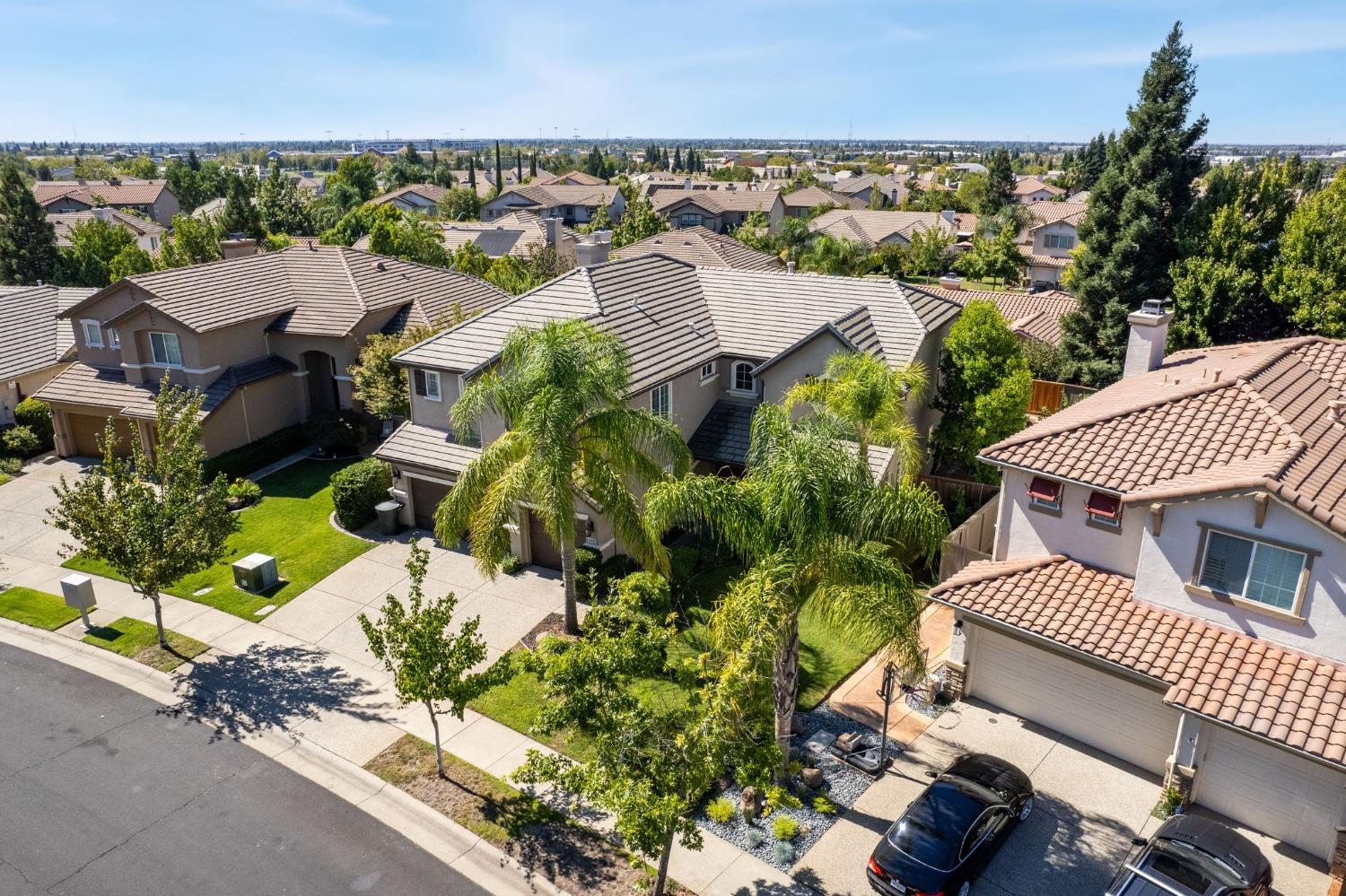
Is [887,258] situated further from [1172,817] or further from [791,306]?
[1172,817]

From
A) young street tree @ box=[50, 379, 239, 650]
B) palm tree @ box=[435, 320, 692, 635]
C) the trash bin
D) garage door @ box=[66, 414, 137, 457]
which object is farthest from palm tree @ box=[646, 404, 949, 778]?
garage door @ box=[66, 414, 137, 457]

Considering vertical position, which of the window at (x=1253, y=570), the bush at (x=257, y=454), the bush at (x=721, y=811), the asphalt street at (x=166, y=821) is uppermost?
the window at (x=1253, y=570)

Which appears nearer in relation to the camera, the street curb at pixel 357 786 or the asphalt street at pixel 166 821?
the asphalt street at pixel 166 821

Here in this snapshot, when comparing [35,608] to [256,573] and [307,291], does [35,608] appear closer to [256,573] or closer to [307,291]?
[256,573]

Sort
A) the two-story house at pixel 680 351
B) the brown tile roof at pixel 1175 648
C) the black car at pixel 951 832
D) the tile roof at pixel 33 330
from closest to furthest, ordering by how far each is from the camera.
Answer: the black car at pixel 951 832 < the brown tile roof at pixel 1175 648 < the two-story house at pixel 680 351 < the tile roof at pixel 33 330

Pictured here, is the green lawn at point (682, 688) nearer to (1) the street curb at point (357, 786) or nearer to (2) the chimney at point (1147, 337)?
(1) the street curb at point (357, 786)

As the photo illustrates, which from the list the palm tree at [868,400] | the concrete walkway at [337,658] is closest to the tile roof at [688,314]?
the palm tree at [868,400]

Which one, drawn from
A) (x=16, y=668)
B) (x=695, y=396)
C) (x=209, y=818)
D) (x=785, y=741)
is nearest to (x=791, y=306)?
(x=695, y=396)

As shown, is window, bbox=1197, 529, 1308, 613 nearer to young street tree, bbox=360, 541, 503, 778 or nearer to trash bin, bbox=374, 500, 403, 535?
young street tree, bbox=360, 541, 503, 778
